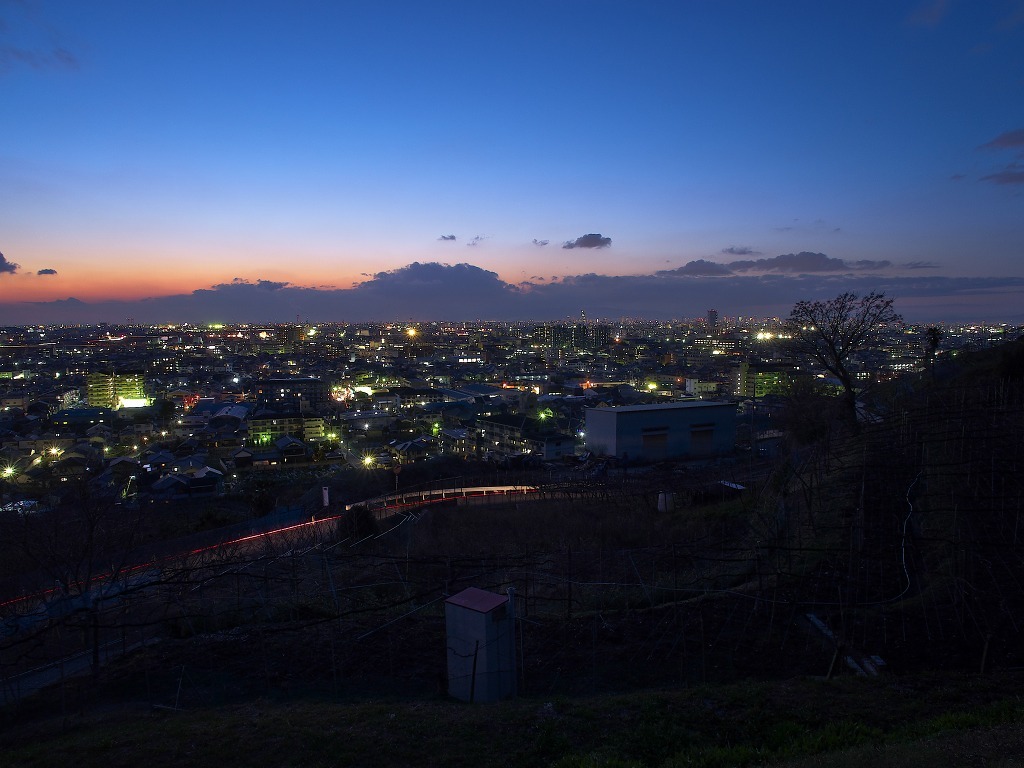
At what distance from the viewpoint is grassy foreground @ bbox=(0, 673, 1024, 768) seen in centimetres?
240

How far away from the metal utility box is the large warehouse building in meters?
11.4

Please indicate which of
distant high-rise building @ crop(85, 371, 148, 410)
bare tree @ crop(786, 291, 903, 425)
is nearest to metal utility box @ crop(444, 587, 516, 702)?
bare tree @ crop(786, 291, 903, 425)

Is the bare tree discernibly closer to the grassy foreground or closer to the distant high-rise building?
the grassy foreground

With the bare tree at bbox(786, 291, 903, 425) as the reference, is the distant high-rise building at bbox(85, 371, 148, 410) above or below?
below

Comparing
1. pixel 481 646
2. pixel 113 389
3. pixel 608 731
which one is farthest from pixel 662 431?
pixel 113 389

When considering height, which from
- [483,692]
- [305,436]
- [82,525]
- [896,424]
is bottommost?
[305,436]

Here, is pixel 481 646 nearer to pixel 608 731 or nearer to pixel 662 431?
pixel 608 731

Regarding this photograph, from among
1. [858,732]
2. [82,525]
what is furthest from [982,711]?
[82,525]

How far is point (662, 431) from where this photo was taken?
587 inches

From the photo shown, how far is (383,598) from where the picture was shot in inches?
209

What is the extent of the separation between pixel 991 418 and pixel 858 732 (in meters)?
5.36

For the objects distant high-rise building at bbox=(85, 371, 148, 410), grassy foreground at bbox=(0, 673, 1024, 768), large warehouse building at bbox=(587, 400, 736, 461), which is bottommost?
distant high-rise building at bbox=(85, 371, 148, 410)

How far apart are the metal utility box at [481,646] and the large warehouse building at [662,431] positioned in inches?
447

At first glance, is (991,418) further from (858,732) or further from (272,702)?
(272,702)
